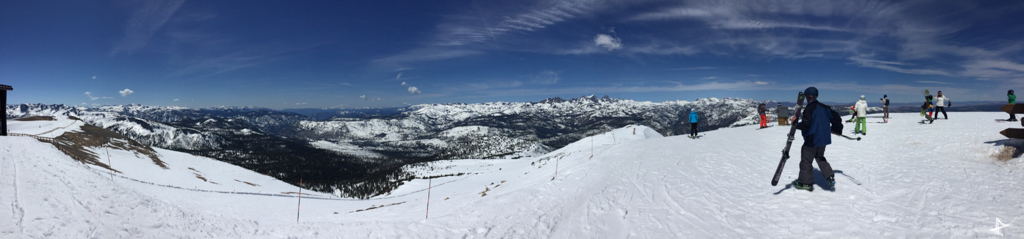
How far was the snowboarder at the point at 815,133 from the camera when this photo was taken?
334 inches

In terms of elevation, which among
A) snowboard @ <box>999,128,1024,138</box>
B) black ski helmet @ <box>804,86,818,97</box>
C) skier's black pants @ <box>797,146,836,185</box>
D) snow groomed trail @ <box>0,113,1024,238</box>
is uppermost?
black ski helmet @ <box>804,86,818,97</box>

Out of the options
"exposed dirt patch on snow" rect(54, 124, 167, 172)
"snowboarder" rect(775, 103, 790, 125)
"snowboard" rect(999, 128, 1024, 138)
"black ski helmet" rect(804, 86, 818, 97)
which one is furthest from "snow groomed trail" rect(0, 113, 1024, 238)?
"exposed dirt patch on snow" rect(54, 124, 167, 172)

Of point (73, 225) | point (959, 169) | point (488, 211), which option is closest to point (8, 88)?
point (73, 225)

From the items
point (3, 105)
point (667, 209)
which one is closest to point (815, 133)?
point (667, 209)

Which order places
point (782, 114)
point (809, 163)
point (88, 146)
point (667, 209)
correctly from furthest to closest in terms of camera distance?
point (88, 146)
point (782, 114)
point (667, 209)
point (809, 163)

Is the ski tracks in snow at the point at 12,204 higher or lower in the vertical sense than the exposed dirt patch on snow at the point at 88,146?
higher

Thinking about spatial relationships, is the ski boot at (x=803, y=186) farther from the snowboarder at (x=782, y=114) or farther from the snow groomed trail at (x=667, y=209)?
the snowboarder at (x=782, y=114)

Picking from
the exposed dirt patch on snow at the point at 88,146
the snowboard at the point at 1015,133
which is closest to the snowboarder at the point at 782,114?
the snowboard at the point at 1015,133

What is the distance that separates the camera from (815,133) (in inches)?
335

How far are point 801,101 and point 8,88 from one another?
5690 centimetres

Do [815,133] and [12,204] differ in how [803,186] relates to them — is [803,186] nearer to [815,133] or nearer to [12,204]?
[815,133]

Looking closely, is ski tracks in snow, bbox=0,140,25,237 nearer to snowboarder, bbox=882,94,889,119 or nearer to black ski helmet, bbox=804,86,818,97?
black ski helmet, bbox=804,86,818,97

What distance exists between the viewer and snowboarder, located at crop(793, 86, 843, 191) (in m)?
8.48

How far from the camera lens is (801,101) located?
884 centimetres
